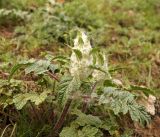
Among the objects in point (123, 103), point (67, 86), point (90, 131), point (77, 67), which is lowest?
point (90, 131)

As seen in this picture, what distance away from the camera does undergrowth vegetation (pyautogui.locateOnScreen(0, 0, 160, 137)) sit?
2.53m

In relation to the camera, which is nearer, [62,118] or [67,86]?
[67,86]

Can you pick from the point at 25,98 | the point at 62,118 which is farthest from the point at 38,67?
the point at 62,118

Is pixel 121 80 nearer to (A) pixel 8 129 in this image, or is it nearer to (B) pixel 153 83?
(B) pixel 153 83

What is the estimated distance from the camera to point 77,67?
8.20 feet

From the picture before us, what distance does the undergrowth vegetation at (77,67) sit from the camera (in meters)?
2.53

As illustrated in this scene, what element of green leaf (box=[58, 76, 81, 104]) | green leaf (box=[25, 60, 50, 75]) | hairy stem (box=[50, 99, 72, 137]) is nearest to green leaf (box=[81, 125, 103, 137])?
hairy stem (box=[50, 99, 72, 137])

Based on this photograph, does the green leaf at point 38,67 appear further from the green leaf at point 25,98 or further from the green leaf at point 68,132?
the green leaf at point 68,132

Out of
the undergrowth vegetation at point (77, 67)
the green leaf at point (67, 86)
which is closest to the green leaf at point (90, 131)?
the undergrowth vegetation at point (77, 67)

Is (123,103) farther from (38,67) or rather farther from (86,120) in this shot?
(38,67)

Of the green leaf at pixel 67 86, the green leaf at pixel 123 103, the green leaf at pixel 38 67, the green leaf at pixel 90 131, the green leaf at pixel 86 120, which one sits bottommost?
the green leaf at pixel 90 131

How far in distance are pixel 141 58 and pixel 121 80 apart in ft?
2.20

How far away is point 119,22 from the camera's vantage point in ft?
16.6

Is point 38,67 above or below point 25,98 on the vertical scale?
above
